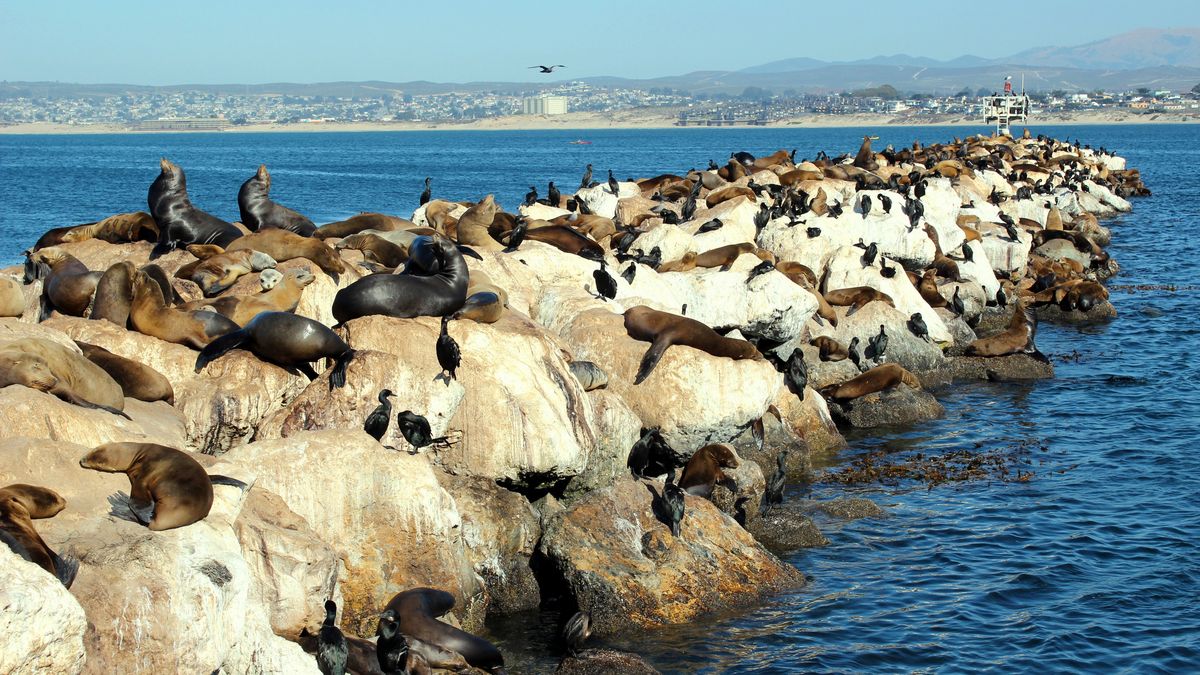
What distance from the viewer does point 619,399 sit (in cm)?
1265

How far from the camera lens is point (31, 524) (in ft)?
21.5

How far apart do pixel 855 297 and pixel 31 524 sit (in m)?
15.1

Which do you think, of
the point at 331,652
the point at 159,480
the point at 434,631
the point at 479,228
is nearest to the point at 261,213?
the point at 479,228

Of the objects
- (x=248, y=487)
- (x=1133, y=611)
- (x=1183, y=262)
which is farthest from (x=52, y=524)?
(x=1183, y=262)

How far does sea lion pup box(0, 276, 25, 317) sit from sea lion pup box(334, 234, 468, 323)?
2.87 meters

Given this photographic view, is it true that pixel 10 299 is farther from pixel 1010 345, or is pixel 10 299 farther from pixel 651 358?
pixel 1010 345

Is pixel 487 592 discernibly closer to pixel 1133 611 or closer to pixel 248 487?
pixel 248 487

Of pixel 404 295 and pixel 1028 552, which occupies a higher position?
pixel 404 295

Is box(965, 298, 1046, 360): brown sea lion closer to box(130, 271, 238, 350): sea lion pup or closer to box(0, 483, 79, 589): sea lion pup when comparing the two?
box(130, 271, 238, 350): sea lion pup

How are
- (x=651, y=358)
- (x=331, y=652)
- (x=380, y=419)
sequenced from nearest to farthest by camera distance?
(x=331, y=652) < (x=380, y=419) < (x=651, y=358)

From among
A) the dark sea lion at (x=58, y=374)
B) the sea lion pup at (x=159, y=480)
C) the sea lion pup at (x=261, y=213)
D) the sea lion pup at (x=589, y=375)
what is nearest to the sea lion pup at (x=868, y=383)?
the sea lion pup at (x=589, y=375)

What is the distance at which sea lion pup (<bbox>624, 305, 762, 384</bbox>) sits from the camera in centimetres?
1345

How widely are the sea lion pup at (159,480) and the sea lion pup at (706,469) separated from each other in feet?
19.3

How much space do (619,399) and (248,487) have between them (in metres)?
5.18
